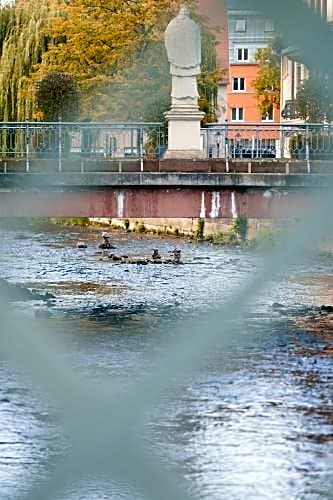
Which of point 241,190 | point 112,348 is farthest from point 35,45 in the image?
point 112,348

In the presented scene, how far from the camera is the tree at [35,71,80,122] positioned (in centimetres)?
2472

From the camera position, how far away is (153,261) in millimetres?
22219

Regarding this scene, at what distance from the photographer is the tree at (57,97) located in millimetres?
24719

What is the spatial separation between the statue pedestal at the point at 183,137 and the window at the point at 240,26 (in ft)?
55.9

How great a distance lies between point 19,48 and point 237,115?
5.02m

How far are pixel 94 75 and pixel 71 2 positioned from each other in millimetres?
3437

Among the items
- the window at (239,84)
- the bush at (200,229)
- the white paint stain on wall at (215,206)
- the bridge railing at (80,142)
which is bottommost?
the bush at (200,229)

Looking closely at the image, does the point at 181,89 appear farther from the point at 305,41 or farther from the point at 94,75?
the point at 305,41

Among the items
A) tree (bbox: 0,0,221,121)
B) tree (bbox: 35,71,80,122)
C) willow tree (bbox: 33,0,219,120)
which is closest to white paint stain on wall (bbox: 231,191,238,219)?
A: tree (bbox: 0,0,221,121)

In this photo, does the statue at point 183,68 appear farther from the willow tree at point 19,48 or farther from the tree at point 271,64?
the tree at point 271,64

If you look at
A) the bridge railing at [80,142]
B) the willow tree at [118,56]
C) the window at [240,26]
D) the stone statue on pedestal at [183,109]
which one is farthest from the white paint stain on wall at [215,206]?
the window at [240,26]

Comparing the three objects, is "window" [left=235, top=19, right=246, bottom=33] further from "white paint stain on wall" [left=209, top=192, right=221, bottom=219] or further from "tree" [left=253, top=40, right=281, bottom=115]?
"white paint stain on wall" [left=209, top=192, right=221, bottom=219]

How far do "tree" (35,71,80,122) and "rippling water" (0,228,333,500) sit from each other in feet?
15.4

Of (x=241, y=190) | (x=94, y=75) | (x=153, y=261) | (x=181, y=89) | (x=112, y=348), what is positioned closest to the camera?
(x=112, y=348)
